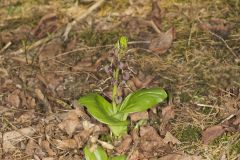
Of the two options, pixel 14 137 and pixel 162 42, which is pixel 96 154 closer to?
pixel 14 137

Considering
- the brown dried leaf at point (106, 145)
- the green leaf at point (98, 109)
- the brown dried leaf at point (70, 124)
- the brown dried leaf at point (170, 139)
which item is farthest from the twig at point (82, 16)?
the brown dried leaf at point (170, 139)

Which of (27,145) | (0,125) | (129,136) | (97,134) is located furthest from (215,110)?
(0,125)

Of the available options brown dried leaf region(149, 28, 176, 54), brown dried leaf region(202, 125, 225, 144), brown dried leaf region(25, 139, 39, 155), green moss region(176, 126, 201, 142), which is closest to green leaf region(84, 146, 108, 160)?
brown dried leaf region(25, 139, 39, 155)

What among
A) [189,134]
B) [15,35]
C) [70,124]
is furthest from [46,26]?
[189,134]

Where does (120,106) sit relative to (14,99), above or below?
above

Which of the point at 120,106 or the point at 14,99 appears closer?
the point at 120,106

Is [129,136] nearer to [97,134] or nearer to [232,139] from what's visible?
[97,134]

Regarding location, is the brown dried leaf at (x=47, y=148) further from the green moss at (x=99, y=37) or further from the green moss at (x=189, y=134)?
the green moss at (x=99, y=37)

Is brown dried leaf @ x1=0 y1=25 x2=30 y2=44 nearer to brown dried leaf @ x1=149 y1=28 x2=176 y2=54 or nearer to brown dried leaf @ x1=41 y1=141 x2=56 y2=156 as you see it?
brown dried leaf @ x1=149 y1=28 x2=176 y2=54

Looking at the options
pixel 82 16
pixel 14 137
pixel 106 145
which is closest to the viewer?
pixel 106 145
